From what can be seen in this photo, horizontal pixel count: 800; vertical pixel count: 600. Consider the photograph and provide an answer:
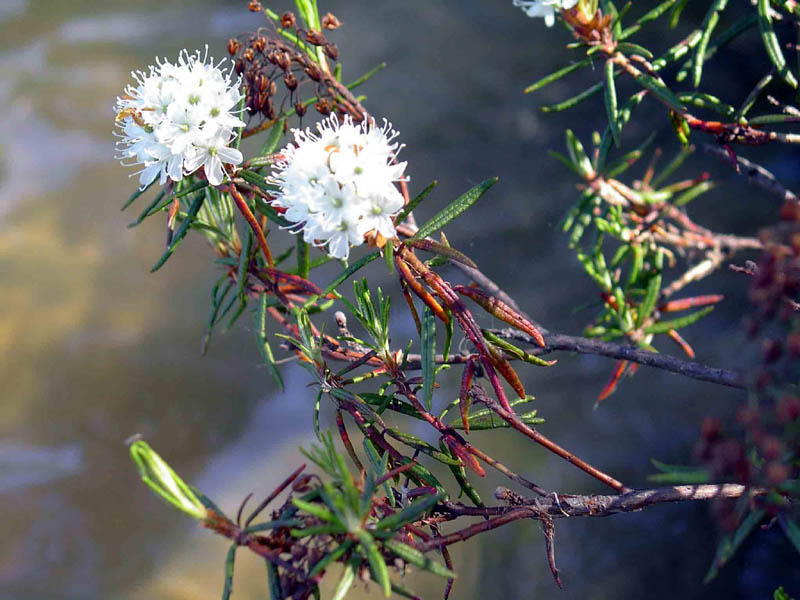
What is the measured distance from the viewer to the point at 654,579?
1880 mm

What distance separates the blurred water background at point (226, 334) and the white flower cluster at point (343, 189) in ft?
4.54

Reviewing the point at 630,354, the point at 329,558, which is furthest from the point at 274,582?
the point at 630,354

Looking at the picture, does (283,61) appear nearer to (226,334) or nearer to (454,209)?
(454,209)

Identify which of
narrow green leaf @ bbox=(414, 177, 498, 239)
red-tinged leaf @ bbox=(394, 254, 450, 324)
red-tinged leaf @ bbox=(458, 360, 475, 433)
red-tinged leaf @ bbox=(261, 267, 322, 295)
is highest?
red-tinged leaf @ bbox=(261, 267, 322, 295)

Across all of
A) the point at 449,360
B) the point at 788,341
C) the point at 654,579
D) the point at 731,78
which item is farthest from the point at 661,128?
the point at 788,341

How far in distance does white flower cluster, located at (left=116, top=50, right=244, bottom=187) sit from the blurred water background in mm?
1400

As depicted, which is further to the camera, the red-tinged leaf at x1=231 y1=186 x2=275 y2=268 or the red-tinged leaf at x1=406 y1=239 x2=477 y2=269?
the red-tinged leaf at x1=231 y1=186 x2=275 y2=268

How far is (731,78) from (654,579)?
171cm

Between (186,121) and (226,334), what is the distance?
1.59m

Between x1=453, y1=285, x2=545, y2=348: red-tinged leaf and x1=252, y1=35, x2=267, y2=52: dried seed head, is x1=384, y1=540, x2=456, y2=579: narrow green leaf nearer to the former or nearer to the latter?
x1=453, y1=285, x2=545, y2=348: red-tinged leaf

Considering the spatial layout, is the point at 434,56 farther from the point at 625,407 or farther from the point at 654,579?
the point at 654,579

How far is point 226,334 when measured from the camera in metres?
2.48

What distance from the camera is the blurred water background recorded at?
1986 mm

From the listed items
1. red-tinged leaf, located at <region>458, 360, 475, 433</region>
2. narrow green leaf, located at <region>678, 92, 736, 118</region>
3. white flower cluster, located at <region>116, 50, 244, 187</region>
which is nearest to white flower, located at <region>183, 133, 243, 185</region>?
white flower cluster, located at <region>116, 50, 244, 187</region>
